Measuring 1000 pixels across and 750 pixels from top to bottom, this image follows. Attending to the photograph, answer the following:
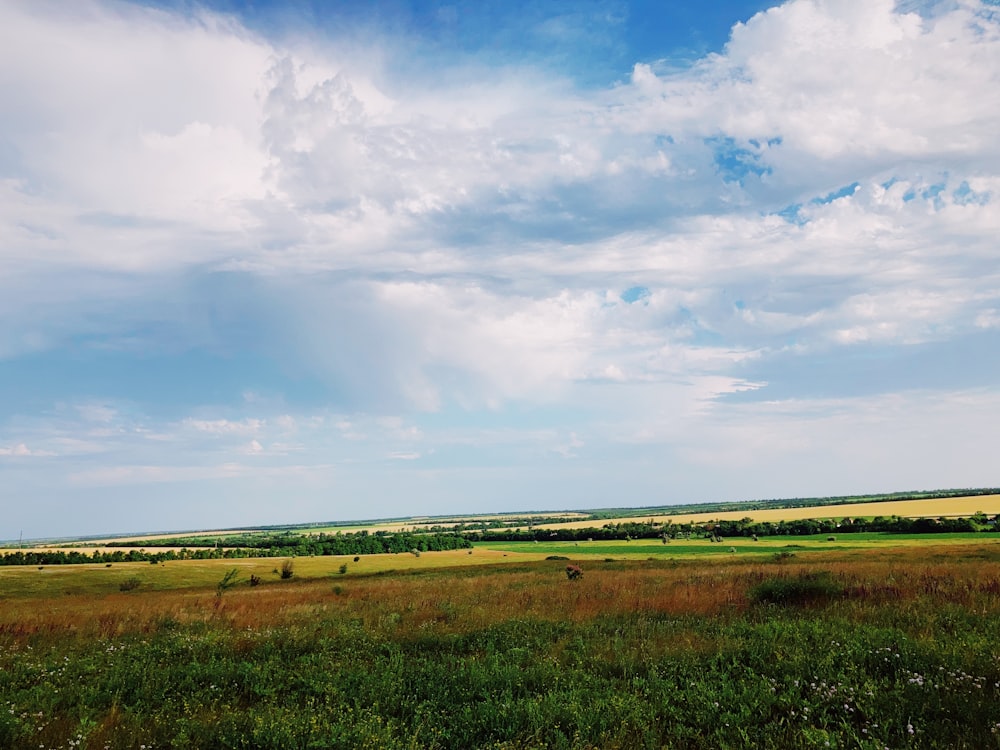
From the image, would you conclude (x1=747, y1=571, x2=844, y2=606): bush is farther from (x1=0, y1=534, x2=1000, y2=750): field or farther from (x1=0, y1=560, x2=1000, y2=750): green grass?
(x1=0, y1=560, x2=1000, y2=750): green grass

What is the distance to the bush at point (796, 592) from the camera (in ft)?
50.5

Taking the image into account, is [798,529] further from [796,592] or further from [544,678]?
[544,678]

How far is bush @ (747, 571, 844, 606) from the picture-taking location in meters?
15.4

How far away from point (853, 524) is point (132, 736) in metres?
137

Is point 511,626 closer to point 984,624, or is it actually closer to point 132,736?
point 132,736

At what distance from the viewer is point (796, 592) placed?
16.2 metres

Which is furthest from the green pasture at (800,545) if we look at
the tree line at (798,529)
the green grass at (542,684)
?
the green grass at (542,684)

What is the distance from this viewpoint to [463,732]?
7.23 m

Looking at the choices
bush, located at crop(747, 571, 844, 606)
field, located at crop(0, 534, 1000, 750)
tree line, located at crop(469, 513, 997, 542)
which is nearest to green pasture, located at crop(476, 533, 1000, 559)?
tree line, located at crop(469, 513, 997, 542)

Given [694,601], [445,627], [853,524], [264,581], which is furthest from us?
[853,524]

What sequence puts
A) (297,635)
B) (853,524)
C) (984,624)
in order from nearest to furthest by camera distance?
1. (984,624)
2. (297,635)
3. (853,524)

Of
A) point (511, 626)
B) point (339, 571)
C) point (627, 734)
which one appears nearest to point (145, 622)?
point (511, 626)

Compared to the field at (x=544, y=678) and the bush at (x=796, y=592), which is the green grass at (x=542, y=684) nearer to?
the field at (x=544, y=678)

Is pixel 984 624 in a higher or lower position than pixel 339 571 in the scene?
higher
